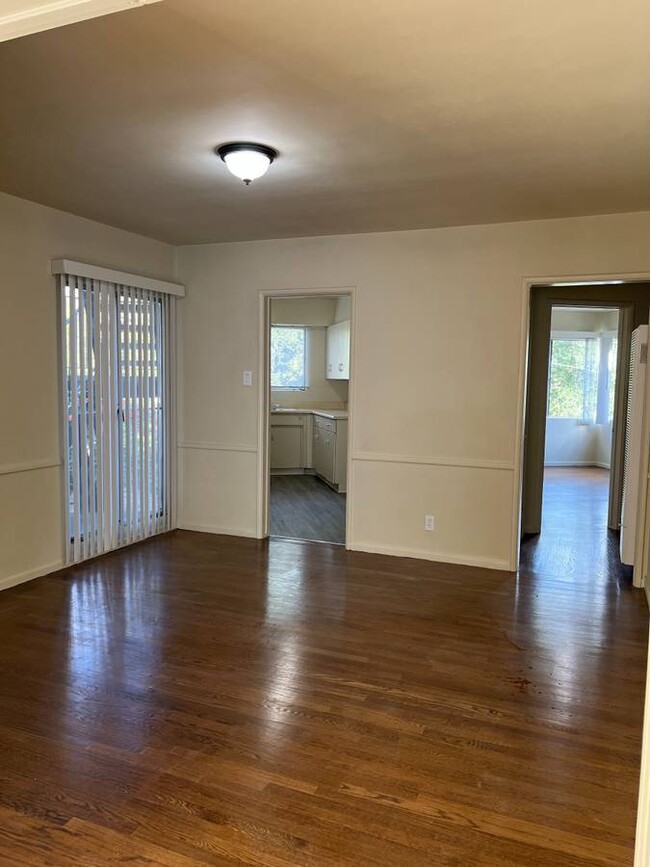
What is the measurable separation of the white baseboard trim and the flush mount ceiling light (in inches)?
125

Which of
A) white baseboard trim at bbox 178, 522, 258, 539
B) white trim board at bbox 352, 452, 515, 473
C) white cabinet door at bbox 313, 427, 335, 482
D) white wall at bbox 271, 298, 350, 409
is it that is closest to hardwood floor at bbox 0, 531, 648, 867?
white trim board at bbox 352, 452, 515, 473

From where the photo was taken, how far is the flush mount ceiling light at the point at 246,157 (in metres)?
3.01

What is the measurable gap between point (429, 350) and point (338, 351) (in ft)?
12.2

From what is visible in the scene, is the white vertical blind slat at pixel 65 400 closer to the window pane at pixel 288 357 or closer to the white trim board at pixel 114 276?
the white trim board at pixel 114 276

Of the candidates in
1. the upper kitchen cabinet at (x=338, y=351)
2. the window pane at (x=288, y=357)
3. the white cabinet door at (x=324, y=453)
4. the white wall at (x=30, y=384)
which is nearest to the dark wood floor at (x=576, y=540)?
the white cabinet door at (x=324, y=453)

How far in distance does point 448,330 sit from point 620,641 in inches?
94.4

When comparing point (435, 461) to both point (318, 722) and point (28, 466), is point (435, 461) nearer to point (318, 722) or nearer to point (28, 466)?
point (318, 722)

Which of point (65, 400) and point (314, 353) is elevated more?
point (314, 353)

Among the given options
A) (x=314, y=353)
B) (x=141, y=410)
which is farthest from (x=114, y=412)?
(x=314, y=353)

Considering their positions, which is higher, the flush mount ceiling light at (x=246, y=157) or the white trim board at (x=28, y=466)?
the flush mount ceiling light at (x=246, y=157)

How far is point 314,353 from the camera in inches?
360

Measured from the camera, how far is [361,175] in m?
3.45

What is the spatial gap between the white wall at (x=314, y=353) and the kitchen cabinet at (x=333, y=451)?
84 cm

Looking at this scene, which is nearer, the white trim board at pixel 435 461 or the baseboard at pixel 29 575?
the baseboard at pixel 29 575
